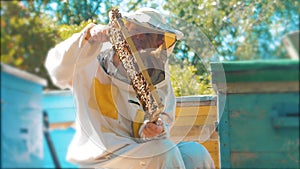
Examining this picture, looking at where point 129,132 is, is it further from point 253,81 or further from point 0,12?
point 0,12

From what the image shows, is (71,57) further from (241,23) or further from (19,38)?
(19,38)

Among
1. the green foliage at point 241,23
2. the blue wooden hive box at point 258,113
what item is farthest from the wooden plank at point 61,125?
the blue wooden hive box at point 258,113

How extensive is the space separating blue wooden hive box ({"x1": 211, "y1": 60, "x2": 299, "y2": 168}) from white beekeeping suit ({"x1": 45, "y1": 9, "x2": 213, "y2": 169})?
9.2 inches

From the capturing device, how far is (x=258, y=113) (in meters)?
1.55

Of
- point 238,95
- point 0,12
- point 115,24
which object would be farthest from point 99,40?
point 0,12

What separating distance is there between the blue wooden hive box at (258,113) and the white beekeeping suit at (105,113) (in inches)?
9.2

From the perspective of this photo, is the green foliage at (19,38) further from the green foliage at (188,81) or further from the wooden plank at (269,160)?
the wooden plank at (269,160)

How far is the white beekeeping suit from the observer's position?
191 cm

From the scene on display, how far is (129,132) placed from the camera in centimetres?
198

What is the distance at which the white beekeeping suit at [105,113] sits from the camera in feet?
6.27

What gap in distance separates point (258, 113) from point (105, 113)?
56 cm

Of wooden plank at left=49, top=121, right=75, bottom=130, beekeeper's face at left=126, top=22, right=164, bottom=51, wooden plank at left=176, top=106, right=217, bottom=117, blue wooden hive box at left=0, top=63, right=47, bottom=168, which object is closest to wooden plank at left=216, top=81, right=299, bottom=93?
wooden plank at left=176, top=106, right=217, bottom=117

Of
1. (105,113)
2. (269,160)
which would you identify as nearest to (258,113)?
(269,160)

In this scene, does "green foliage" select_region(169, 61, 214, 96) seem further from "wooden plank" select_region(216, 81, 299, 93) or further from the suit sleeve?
the suit sleeve
